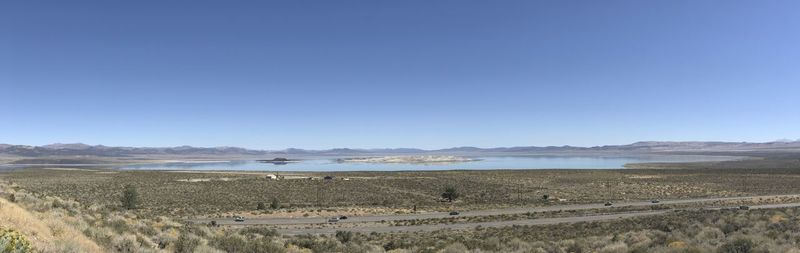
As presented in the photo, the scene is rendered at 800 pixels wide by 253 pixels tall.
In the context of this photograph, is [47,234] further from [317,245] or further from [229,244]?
[317,245]

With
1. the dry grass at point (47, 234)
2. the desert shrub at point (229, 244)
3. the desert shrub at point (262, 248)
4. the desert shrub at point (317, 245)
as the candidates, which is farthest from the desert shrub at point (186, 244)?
the desert shrub at point (317, 245)

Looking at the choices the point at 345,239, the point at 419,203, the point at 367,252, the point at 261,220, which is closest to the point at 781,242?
the point at 367,252

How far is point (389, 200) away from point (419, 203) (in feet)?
11.6

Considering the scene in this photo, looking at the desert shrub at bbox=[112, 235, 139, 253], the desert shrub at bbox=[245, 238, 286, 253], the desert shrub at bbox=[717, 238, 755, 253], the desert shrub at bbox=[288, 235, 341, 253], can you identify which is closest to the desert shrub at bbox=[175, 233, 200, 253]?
the desert shrub at bbox=[112, 235, 139, 253]

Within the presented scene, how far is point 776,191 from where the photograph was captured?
54.8 meters

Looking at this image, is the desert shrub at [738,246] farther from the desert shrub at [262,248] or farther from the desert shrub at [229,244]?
the desert shrub at [229,244]

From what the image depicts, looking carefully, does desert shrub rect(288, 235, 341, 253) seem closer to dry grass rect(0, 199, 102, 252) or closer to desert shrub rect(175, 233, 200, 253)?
desert shrub rect(175, 233, 200, 253)

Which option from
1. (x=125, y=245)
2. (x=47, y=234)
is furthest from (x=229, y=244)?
(x=47, y=234)

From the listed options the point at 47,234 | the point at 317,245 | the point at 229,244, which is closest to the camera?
the point at 47,234

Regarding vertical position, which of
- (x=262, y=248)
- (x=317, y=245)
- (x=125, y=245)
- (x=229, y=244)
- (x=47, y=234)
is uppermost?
(x=47, y=234)

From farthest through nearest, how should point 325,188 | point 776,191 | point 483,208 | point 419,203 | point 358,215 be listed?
point 325,188, point 776,191, point 419,203, point 483,208, point 358,215

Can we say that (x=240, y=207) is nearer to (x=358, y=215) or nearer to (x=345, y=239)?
(x=358, y=215)

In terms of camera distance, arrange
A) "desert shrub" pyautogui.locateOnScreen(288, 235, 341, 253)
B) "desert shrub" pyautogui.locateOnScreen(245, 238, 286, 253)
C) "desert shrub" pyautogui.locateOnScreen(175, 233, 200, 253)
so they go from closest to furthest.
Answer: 1. "desert shrub" pyautogui.locateOnScreen(175, 233, 200, 253)
2. "desert shrub" pyautogui.locateOnScreen(245, 238, 286, 253)
3. "desert shrub" pyautogui.locateOnScreen(288, 235, 341, 253)

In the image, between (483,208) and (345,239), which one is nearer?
(345,239)
